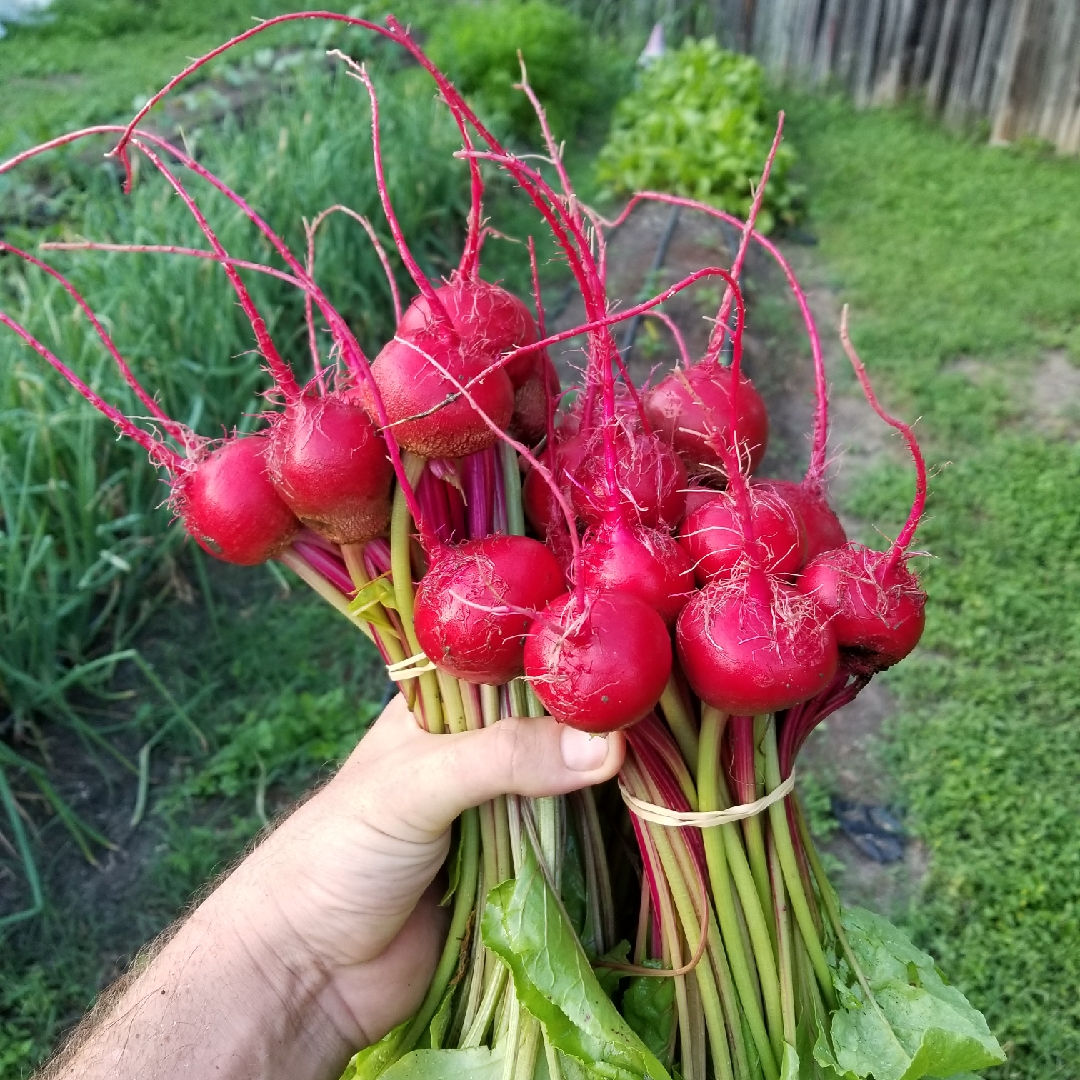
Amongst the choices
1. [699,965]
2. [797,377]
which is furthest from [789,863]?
[797,377]

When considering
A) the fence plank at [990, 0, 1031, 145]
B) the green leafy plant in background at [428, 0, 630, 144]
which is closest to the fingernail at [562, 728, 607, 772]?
the green leafy plant in background at [428, 0, 630, 144]

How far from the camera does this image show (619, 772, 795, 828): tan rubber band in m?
0.96

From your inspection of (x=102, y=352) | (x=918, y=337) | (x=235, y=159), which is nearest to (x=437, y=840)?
(x=102, y=352)

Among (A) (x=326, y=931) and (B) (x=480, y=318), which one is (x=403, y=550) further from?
(A) (x=326, y=931)

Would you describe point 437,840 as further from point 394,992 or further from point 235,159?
point 235,159

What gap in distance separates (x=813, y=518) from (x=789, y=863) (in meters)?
0.37

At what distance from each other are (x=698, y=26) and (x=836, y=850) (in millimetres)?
6349

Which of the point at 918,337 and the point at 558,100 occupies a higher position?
the point at 558,100

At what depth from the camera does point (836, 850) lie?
2279 millimetres

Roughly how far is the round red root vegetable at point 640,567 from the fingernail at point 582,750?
0.50ft

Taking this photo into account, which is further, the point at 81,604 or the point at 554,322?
the point at 554,322

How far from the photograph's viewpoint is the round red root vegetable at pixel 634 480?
958mm

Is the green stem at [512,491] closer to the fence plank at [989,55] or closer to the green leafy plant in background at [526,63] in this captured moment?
the green leafy plant in background at [526,63]

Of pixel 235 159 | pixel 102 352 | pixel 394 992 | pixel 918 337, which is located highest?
pixel 235 159
